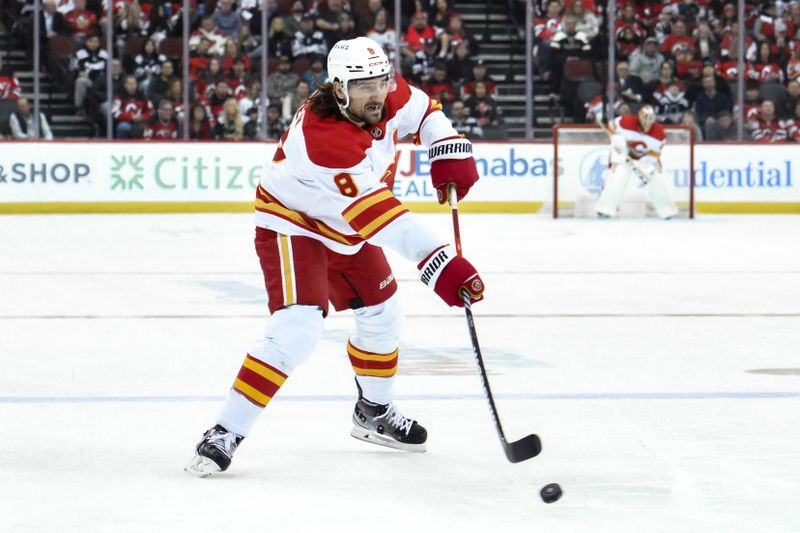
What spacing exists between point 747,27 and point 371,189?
13.4 meters

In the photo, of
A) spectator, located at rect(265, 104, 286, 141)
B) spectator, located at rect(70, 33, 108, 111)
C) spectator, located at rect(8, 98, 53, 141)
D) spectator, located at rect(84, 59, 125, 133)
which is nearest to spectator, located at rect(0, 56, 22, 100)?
spectator, located at rect(8, 98, 53, 141)

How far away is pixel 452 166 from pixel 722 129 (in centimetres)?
1126

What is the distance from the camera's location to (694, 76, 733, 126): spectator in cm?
1508

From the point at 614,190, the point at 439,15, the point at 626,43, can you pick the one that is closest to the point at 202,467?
the point at 614,190

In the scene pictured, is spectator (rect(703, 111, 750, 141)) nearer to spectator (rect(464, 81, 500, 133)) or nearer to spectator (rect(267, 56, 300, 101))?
spectator (rect(464, 81, 500, 133))

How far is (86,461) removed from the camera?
12.3 ft

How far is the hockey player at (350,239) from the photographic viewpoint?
3.54 meters

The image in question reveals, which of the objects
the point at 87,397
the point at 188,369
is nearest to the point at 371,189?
the point at 87,397

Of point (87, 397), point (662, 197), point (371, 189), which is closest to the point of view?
point (371, 189)

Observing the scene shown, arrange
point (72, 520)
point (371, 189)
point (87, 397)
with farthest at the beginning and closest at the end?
point (87, 397) < point (371, 189) < point (72, 520)

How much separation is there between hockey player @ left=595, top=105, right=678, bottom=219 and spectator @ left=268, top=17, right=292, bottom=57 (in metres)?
3.47

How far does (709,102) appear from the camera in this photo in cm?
1518

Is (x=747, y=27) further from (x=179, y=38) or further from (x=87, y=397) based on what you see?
(x=87, y=397)

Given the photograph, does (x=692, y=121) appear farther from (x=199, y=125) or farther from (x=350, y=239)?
(x=350, y=239)
